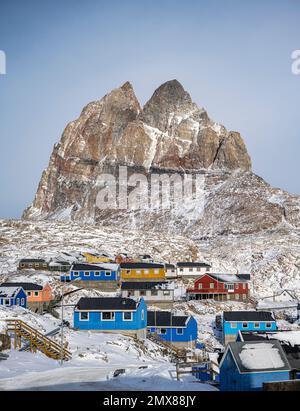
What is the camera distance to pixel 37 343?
4009 centimetres

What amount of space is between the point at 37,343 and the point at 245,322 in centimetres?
3528

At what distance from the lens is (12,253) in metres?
119

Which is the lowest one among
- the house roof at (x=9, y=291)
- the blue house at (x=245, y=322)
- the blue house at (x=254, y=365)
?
the blue house at (x=245, y=322)

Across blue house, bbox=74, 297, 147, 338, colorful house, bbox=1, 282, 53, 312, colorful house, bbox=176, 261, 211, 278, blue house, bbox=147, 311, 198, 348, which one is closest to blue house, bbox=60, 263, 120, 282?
colorful house, bbox=1, 282, 53, 312

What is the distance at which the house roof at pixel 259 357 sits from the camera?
23.8m

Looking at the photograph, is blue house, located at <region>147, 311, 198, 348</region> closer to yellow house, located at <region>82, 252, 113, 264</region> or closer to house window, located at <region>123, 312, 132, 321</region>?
house window, located at <region>123, 312, 132, 321</region>

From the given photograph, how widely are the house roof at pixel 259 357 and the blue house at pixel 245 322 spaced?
1673 inches

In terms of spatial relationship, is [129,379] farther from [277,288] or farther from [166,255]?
[166,255]

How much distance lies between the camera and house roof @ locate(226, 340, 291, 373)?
78.2 ft

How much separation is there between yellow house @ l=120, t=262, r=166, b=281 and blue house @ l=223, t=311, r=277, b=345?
32040 millimetres

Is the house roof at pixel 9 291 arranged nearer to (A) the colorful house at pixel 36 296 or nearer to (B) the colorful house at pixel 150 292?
(A) the colorful house at pixel 36 296

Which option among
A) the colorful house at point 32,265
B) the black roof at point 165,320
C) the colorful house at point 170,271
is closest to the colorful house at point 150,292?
the black roof at point 165,320

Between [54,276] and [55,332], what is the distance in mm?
42883
